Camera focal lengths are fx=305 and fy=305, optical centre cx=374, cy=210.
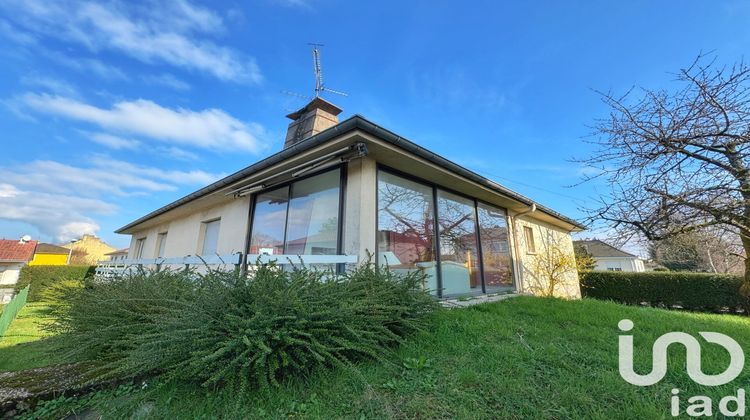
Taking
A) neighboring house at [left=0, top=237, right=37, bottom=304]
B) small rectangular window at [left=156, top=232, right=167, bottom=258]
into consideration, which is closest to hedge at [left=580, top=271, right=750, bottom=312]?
small rectangular window at [left=156, top=232, right=167, bottom=258]

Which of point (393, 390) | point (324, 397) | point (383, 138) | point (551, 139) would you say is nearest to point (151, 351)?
point (324, 397)

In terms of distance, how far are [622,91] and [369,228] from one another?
481cm

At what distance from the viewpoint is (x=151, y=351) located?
2.40 meters

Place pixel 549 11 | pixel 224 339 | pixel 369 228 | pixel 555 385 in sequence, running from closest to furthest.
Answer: pixel 555 385
pixel 224 339
pixel 369 228
pixel 549 11

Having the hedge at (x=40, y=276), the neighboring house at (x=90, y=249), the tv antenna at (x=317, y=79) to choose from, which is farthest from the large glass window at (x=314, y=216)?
the neighboring house at (x=90, y=249)

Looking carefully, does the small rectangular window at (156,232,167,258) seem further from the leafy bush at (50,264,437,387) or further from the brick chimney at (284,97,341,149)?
the leafy bush at (50,264,437,387)

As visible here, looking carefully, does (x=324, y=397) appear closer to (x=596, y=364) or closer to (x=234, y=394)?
(x=234, y=394)

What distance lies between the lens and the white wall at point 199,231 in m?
7.15

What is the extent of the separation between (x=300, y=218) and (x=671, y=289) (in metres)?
15.6

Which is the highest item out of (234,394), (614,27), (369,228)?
(614,27)

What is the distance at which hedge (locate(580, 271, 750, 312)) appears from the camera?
11.2 m

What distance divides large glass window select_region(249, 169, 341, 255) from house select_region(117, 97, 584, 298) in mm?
19

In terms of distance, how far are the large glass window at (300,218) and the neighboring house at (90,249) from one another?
46.5 metres

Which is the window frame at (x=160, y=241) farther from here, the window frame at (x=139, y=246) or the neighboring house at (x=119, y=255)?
the neighboring house at (x=119, y=255)
